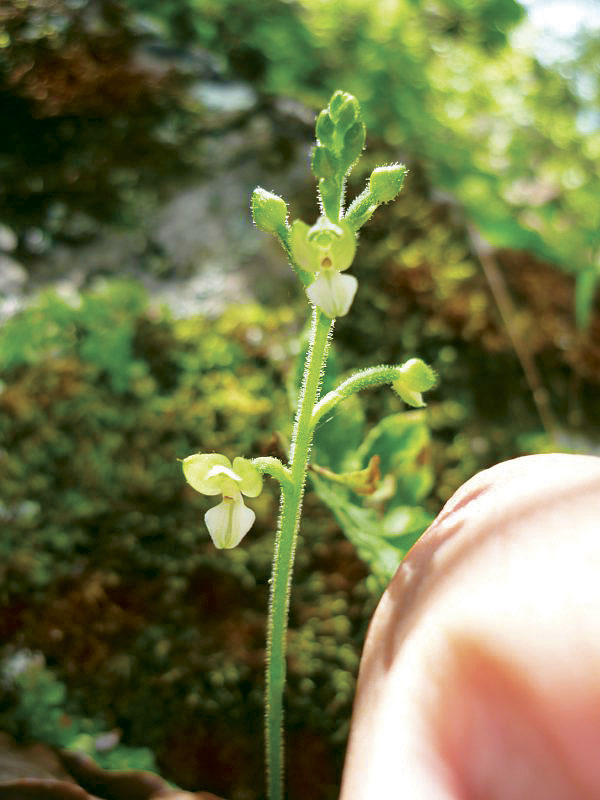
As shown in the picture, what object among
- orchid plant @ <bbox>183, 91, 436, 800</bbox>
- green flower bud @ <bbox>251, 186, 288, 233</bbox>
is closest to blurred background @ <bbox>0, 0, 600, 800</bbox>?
orchid plant @ <bbox>183, 91, 436, 800</bbox>

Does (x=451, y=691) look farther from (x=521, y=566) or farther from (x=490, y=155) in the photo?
(x=490, y=155)

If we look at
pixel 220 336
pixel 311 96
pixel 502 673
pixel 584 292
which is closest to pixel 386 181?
pixel 502 673

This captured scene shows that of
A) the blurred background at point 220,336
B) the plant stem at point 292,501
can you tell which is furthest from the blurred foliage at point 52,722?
the plant stem at point 292,501

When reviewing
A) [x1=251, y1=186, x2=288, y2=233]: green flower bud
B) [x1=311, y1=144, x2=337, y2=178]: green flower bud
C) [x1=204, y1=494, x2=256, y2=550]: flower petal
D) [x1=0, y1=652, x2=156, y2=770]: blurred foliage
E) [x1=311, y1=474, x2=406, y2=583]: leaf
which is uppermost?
[x1=311, y1=144, x2=337, y2=178]: green flower bud

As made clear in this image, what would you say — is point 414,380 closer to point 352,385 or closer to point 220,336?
point 352,385

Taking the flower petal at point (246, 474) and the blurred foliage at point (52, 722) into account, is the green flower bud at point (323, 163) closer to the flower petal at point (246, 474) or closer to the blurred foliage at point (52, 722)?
the flower petal at point (246, 474)

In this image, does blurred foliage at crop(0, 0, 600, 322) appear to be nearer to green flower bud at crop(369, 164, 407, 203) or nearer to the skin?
green flower bud at crop(369, 164, 407, 203)

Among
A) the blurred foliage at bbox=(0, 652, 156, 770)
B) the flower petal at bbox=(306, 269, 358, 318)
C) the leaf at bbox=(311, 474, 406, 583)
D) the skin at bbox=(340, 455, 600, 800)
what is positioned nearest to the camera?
the skin at bbox=(340, 455, 600, 800)
